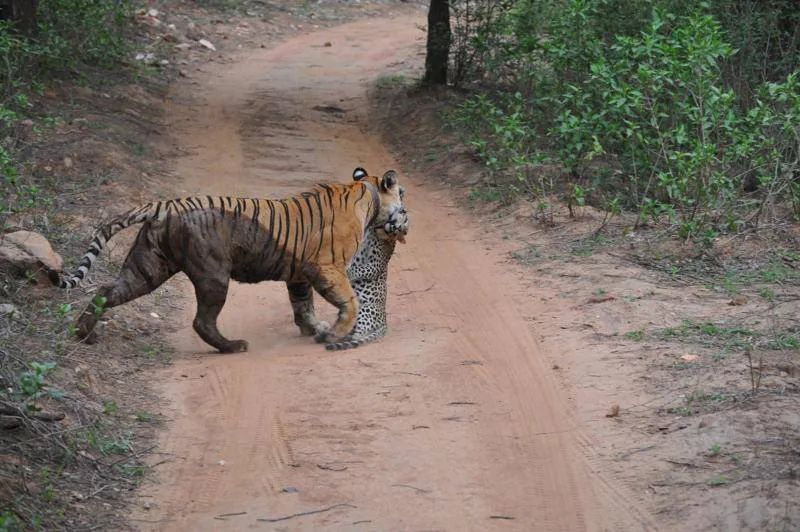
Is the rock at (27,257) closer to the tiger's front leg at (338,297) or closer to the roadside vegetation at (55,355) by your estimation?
the roadside vegetation at (55,355)

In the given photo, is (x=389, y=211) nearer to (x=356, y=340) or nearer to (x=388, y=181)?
(x=388, y=181)

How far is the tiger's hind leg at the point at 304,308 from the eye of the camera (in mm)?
9164

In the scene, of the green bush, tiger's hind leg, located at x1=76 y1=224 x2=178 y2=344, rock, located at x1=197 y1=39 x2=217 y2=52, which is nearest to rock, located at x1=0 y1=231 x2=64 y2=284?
tiger's hind leg, located at x1=76 y1=224 x2=178 y2=344

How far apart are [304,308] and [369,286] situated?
580mm

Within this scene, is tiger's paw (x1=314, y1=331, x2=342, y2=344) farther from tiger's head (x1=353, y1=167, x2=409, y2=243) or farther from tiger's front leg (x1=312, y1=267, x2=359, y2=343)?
tiger's head (x1=353, y1=167, x2=409, y2=243)

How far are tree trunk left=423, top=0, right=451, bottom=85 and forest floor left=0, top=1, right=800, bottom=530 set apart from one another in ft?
13.4

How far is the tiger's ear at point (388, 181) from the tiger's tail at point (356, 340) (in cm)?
121

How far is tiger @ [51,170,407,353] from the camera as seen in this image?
8461mm

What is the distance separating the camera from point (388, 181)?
9.29 meters

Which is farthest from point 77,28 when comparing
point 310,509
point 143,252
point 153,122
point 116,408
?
point 310,509

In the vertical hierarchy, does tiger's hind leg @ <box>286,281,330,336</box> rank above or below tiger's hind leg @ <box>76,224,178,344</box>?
below

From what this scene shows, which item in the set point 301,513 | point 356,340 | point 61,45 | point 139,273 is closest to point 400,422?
point 301,513

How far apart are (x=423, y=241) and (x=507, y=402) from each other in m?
4.40

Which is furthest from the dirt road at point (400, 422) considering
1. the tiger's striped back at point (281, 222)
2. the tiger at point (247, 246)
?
the tiger's striped back at point (281, 222)
